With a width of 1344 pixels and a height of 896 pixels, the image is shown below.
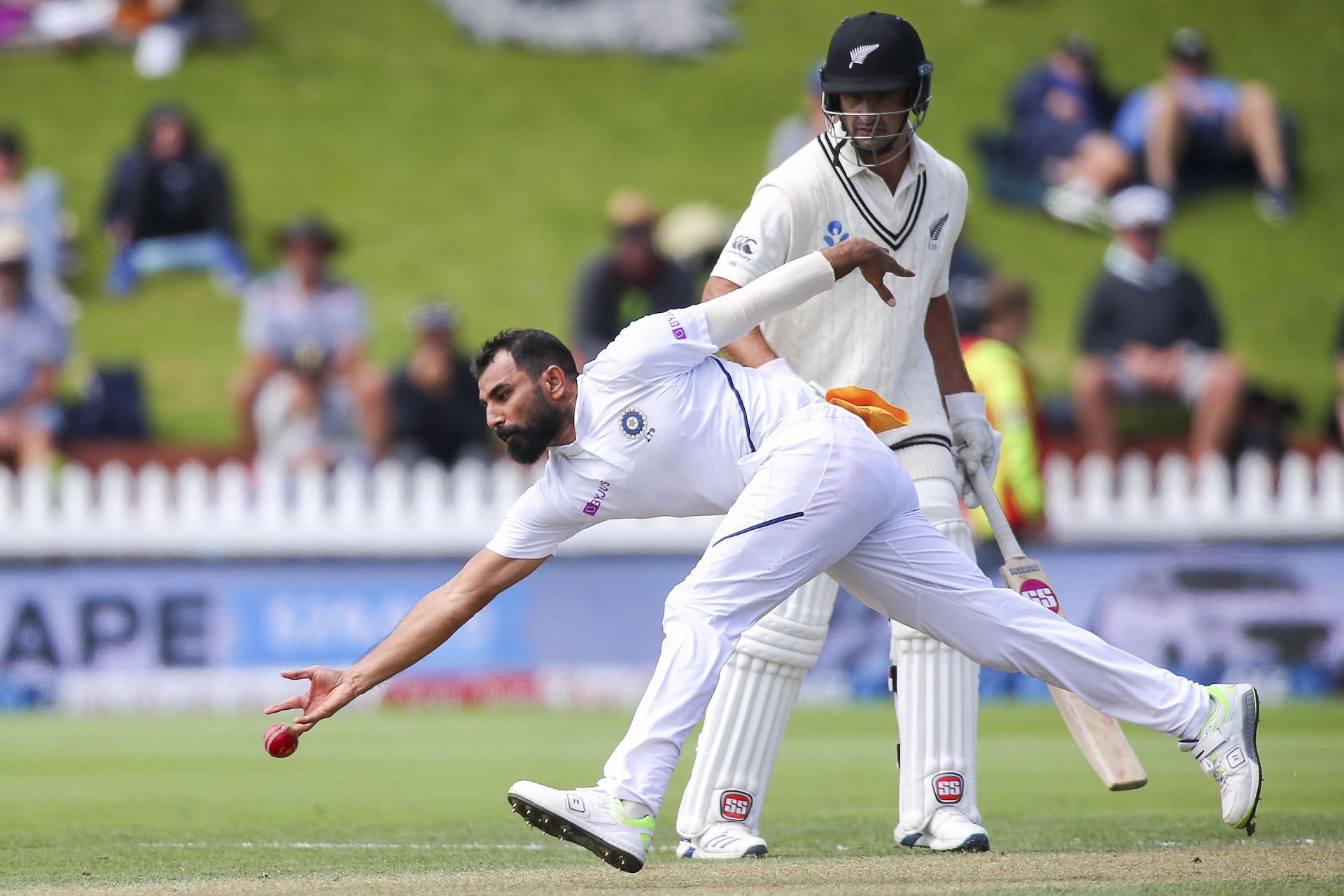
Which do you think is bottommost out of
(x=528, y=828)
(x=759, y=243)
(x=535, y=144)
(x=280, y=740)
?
(x=528, y=828)

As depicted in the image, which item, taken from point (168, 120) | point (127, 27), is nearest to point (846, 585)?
point (168, 120)

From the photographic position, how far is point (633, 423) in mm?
4914

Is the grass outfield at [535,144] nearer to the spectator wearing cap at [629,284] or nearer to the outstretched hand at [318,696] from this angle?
the spectator wearing cap at [629,284]

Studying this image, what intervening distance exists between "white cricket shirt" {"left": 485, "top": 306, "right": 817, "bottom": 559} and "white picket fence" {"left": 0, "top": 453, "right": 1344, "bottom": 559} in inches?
299

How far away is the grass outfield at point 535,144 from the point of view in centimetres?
2131

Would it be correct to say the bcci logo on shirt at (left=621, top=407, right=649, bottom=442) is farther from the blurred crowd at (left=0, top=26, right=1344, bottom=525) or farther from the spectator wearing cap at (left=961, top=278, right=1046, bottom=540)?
the blurred crowd at (left=0, top=26, right=1344, bottom=525)

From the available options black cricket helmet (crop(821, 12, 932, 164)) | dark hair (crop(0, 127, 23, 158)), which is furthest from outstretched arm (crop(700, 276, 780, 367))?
dark hair (crop(0, 127, 23, 158))

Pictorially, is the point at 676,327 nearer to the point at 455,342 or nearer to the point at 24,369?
the point at 24,369

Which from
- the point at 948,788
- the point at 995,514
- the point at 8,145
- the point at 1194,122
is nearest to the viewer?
the point at 948,788

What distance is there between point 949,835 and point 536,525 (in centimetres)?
154

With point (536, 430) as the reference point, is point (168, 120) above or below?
above

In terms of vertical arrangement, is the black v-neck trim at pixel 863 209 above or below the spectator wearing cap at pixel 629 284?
below

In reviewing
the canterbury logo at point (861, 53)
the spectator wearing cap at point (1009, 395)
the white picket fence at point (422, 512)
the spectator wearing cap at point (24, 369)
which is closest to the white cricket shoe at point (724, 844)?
the canterbury logo at point (861, 53)

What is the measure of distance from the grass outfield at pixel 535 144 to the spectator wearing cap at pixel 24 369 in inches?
198
